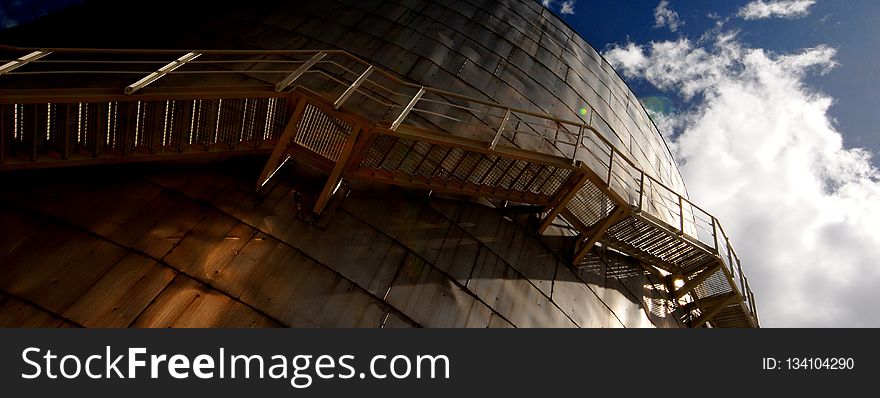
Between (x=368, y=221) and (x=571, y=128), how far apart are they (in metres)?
5.90

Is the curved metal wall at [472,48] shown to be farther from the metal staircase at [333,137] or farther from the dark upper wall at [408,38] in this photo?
the metal staircase at [333,137]

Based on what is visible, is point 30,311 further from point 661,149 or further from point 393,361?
point 661,149

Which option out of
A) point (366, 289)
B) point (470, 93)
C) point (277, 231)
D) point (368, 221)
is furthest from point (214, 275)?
point (470, 93)

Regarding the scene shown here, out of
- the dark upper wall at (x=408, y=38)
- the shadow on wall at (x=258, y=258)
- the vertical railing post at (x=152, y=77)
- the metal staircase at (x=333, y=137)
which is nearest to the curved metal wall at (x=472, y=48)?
the dark upper wall at (x=408, y=38)

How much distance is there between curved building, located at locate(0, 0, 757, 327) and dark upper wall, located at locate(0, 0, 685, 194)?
2.8 inches

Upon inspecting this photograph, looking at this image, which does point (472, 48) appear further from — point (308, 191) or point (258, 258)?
point (258, 258)

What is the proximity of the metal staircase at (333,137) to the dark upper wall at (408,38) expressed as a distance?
31.7 inches

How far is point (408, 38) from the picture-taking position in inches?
408

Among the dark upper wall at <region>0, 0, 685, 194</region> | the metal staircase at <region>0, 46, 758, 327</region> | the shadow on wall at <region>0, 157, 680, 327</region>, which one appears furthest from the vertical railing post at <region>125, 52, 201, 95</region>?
the dark upper wall at <region>0, 0, 685, 194</region>

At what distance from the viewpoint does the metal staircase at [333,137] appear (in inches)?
204

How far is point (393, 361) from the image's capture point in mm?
4816

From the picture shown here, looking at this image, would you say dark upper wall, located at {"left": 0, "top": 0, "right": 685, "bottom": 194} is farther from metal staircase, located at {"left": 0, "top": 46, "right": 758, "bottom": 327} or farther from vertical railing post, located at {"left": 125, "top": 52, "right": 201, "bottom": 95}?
vertical railing post, located at {"left": 125, "top": 52, "right": 201, "bottom": 95}

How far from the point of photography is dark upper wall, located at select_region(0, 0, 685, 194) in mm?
9219

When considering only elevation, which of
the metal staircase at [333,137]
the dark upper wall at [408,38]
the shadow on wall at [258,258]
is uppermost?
the dark upper wall at [408,38]
